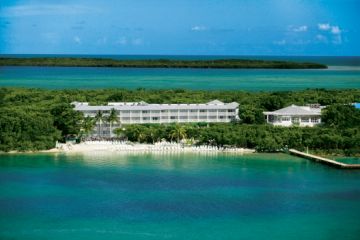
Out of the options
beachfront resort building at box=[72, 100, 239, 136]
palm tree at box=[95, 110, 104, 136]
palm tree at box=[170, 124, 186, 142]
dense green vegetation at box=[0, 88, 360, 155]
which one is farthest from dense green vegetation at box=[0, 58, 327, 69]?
palm tree at box=[170, 124, 186, 142]

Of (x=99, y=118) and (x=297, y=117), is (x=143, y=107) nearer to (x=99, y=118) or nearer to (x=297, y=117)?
(x=99, y=118)

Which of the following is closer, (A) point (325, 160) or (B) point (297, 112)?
(A) point (325, 160)

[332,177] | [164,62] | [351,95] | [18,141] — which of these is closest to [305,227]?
[332,177]

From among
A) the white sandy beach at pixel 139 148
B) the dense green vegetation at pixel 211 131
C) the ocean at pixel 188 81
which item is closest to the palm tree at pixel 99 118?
the dense green vegetation at pixel 211 131

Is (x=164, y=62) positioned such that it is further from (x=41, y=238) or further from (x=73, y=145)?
(x=41, y=238)

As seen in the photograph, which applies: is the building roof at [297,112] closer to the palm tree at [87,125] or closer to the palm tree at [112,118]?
the palm tree at [112,118]

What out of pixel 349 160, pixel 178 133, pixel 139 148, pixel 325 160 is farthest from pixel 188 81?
pixel 325 160

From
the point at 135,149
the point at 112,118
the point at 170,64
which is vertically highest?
the point at 170,64
